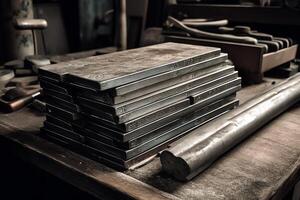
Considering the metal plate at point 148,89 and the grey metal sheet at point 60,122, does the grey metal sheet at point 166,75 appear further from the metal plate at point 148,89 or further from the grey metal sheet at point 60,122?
the grey metal sheet at point 60,122

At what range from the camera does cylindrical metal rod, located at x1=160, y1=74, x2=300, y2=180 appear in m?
0.79

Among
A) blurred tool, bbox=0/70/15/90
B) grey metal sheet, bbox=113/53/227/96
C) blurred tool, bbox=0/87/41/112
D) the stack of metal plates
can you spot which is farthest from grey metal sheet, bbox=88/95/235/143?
blurred tool, bbox=0/70/15/90

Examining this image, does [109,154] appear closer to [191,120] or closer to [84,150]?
[84,150]

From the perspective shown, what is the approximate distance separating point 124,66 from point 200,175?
366 mm

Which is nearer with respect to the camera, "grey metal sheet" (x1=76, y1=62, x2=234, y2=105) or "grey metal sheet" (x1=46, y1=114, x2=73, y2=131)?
"grey metal sheet" (x1=76, y1=62, x2=234, y2=105)

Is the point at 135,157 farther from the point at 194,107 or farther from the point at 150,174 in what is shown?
the point at 194,107

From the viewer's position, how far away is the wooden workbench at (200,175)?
77cm

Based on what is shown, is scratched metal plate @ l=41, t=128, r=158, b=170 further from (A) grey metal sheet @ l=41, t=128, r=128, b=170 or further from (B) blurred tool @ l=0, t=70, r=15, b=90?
(B) blurred tool @ l=0, t=70, r=15, b=90

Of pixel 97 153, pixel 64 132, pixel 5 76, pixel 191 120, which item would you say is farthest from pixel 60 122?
pixel 5 76

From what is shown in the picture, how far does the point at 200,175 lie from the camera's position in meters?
0.84

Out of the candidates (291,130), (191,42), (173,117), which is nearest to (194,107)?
(173,117)

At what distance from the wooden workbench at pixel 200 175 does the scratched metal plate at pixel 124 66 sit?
22cm

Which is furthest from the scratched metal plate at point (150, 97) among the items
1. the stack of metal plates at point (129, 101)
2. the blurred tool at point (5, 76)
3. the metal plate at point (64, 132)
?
the blurred tool at point (5, 76)

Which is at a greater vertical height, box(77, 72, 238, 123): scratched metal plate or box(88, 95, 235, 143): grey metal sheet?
box(77, 72, 238, 123): scratched metal plate
